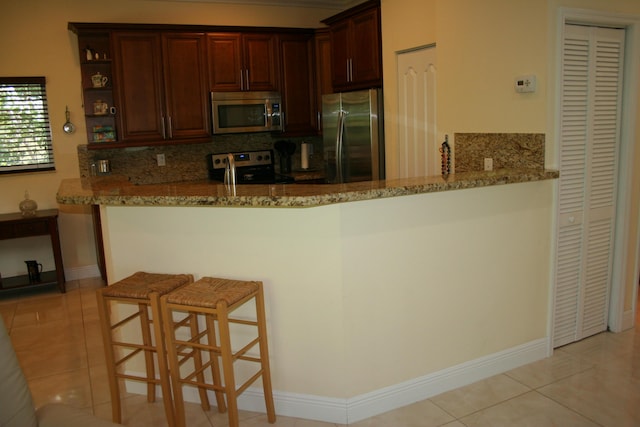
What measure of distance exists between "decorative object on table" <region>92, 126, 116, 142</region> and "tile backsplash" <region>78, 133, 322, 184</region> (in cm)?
27

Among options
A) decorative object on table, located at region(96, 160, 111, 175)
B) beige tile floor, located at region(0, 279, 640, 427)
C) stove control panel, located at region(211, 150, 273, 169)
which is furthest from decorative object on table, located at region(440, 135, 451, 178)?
decorative object on table, located at region(96, 160, 111, 175)

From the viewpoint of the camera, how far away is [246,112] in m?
5.27

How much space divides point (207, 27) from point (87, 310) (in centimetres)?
279

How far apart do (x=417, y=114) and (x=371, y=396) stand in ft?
7.23

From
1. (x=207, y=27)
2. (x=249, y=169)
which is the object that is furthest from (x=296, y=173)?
(x=207, y=27)

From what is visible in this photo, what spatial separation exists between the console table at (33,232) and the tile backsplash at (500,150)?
359cm

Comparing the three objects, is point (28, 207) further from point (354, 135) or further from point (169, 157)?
point (354, 135)

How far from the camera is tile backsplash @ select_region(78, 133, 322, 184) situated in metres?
5.18

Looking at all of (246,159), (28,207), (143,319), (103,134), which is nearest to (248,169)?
(246,159)

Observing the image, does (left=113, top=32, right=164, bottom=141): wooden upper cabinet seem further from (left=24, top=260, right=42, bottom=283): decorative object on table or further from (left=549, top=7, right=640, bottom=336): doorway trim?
(left=549, top=7, right=640, bottom=336): doorway trim

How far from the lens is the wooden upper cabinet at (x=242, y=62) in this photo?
511cm

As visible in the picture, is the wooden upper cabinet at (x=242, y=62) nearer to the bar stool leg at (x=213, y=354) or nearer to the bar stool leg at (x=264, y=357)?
→ the bar stool leg at (x=213, y=354)

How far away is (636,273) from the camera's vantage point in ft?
11.6

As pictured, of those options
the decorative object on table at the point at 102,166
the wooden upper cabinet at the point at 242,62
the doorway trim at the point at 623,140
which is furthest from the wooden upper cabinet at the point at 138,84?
the doorway trim at the point at 623,140
